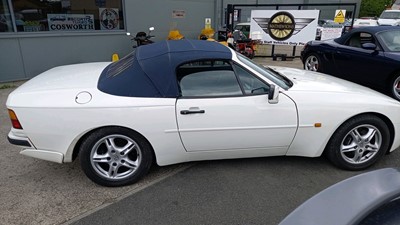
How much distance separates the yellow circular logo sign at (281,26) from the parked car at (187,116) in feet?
26.1

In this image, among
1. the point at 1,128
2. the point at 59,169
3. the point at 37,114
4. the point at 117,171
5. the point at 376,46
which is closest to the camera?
the point at 37,114

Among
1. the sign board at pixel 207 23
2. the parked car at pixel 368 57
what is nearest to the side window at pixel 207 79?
the parked car at pixel 368 57

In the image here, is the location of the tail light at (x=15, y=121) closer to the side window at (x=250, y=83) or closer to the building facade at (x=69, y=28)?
the side window at (x=250, y=83)

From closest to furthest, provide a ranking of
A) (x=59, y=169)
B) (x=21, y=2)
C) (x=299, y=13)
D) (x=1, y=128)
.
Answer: (x=59, y=169)
(x=1, y=128)
(x=21, y=2)
(x=299, y=13)

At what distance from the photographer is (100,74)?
3.44 metres

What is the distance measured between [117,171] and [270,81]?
72.3 inches

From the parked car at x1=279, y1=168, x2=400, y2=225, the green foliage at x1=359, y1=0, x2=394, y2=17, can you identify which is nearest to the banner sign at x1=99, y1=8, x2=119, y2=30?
the parked car at x1=279, y1=168, x2=400, y2=225

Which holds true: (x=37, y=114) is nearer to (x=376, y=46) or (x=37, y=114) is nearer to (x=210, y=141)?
(x=210, y=141)

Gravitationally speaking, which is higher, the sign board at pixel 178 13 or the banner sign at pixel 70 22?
the sign board at pixel 178 13

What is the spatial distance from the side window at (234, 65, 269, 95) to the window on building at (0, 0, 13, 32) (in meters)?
6.27

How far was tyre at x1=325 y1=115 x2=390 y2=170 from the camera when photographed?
320cm

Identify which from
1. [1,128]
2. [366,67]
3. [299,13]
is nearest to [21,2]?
[1,128]

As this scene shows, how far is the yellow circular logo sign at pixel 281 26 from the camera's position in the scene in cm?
1061

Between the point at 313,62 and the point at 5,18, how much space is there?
7540 millimetres
